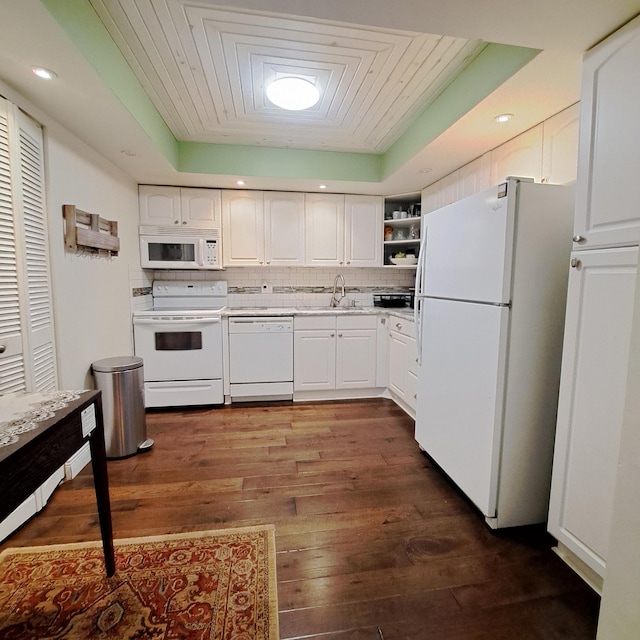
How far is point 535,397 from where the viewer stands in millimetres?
1605

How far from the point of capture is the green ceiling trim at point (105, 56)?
52.3 inches

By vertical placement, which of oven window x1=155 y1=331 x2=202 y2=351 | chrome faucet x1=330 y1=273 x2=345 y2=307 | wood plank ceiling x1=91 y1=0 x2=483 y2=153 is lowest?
oven window x1=155 y1=331 x2=202 y2=351

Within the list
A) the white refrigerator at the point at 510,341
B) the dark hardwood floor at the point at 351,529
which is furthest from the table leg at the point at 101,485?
the white refrigerator at the point at 510,341

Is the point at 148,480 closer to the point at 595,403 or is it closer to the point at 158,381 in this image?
the point at 158,381

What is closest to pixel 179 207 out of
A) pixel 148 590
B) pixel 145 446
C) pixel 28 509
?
pixel 145 446

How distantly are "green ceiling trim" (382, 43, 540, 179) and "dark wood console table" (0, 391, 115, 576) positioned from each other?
234 cm

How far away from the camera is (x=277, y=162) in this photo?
3160 millimetres

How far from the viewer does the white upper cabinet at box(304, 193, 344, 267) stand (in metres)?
3.64

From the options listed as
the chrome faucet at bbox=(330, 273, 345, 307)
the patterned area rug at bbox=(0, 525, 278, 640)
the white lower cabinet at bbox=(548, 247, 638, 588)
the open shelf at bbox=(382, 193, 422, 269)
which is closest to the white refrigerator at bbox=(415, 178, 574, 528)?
the white lower cabinet at bbox=(548, 247, 638, 588)

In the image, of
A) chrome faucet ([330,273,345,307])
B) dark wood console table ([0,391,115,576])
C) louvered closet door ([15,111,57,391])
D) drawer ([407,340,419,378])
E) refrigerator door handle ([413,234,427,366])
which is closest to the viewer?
dark wood console table ([0,391,115,576])

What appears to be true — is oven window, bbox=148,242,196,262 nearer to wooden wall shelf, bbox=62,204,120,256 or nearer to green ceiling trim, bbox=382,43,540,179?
wooden wall shelf, bbox=62,204,120,256

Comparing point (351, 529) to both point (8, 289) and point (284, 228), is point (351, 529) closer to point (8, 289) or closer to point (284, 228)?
point (8, 289)

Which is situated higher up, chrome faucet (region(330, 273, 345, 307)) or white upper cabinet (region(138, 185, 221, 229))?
white upper cabinet (region(138, 185, 221, 229))

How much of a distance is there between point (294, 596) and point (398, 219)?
11.2 ft
